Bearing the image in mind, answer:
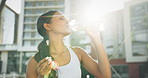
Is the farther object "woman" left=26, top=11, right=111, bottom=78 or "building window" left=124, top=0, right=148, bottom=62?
"building window" left=124, top=0, right=148, bottom=62

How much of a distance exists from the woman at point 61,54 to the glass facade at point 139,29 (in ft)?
24.5

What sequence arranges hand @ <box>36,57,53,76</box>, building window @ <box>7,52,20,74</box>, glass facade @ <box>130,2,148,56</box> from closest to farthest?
hand @ <box>36,57,53,76</box>, glass facade @ <box>130,2,148,56</box>, building window @ <box>7,52,20,74</box>

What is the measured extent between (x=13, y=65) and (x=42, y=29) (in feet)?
43.7

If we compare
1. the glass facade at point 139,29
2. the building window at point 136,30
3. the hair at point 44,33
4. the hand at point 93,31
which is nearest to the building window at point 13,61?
the building window at point 136,30

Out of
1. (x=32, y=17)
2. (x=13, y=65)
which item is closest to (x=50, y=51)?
(x=32, y=17)

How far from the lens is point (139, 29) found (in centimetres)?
805

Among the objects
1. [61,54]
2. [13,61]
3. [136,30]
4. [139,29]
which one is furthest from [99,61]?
[13,61]

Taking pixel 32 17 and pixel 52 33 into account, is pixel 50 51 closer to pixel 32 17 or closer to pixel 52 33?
pixel 52 33

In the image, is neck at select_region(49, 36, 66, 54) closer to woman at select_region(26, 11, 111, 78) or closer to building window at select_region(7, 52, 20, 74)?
woman at select_region(26, 11, 111, 78)

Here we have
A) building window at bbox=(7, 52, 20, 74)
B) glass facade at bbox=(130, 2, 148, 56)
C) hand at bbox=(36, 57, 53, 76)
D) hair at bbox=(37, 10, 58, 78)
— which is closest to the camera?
hand at bbox=(36, 57, 53, 76)

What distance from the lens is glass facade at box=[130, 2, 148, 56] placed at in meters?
7.75

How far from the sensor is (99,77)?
0.51 metres

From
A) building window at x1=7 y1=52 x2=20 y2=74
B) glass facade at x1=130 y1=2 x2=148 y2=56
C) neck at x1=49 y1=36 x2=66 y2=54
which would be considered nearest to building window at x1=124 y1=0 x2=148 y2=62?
glass facade at x1=130 y1=2 x2=148 y2=56

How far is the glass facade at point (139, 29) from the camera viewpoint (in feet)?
25.4
